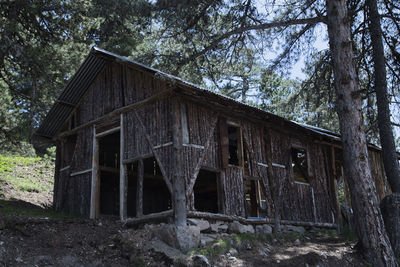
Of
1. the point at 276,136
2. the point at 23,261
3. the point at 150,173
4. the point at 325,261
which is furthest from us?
the point at 150,173

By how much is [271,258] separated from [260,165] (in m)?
4.25

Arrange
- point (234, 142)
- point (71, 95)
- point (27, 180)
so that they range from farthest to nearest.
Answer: point (27, 180) < point (234, 142) < point (71, 95)

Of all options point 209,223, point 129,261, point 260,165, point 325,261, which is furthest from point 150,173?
point 325,261

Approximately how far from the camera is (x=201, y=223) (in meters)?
10.9

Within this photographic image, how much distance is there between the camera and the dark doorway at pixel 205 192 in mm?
17050

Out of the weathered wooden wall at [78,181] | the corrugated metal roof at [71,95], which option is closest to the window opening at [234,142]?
the weathered wooden wall at [78,181]

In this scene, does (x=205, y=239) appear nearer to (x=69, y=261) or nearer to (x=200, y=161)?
(x=200, y=161)

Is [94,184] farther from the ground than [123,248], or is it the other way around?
[94,184]

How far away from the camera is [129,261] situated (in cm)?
966

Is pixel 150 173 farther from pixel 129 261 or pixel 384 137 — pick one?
pixel 384 137

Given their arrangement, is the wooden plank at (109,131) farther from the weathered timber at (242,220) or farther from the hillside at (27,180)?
the hillside at (27,180)

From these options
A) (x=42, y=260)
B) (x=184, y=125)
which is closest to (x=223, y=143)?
(x=184, y=125)

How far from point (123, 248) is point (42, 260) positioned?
189 centimetres

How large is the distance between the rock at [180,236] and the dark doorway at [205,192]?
608 centimetres
